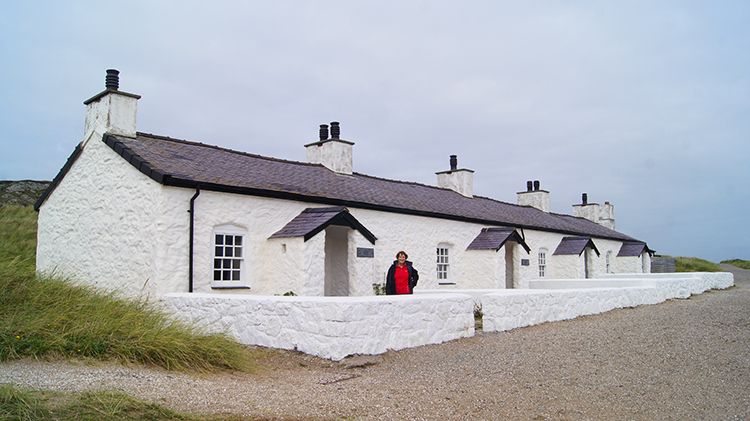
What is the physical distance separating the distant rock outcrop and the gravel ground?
23532 millimetres

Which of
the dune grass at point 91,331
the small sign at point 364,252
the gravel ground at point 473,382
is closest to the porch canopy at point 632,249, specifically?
the gravel ground at point 473,382

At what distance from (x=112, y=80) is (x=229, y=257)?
4.85 m

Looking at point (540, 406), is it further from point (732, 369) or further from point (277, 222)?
point (277, 222)

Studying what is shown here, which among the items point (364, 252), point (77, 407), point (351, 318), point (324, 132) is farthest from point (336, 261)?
point (77, 407)

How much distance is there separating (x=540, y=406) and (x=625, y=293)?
10.6m

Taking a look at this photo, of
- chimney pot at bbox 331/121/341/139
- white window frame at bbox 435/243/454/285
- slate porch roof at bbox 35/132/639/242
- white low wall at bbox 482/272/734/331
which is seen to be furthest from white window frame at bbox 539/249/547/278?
chimney pot at bbox 331/121/341/139

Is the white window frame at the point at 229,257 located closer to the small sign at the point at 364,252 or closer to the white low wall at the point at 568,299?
the small sign at the point at 364,252

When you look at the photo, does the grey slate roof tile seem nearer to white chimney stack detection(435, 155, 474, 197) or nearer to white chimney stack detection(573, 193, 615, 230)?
white chimney stack detection(435, 155, 474, 197)

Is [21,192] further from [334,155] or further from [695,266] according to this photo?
[695,266]

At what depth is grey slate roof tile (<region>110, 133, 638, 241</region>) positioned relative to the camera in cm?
1130

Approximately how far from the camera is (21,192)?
1035 inches

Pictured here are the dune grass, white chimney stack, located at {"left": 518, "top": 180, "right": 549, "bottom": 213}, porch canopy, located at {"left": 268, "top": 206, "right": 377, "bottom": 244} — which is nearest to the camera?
the dune grass

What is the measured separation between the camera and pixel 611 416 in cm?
517

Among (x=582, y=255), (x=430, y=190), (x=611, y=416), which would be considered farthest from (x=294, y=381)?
(x=582, y=255)
